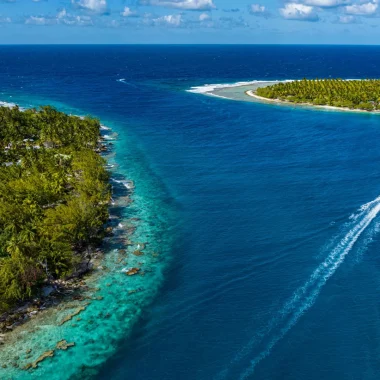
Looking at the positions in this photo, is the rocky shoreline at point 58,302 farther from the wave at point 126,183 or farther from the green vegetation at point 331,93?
the green vegetation at point 331,93

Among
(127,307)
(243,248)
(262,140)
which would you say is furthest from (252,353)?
(262,140)

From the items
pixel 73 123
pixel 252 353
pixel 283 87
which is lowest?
pixel 252 353

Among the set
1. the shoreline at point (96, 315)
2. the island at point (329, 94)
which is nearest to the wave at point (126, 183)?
the shoreline at point (96, 315)

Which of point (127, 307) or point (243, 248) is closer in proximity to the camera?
point (127, 307)

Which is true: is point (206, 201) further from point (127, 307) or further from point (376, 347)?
point (376, 347)

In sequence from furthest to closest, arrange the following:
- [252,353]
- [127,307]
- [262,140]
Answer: [262,140] < [127,307] < [252,353]

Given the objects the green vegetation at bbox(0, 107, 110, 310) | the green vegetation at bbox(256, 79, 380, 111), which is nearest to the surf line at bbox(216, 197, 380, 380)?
the green vegetation at bbox(0, 107, 110, 310)

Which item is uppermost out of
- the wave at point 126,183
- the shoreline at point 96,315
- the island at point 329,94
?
the island at point 329,94

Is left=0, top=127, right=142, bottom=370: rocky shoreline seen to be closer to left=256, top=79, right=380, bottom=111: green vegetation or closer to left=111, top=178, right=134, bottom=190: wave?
left=111, top=178, right=134, bottom=190: wave
